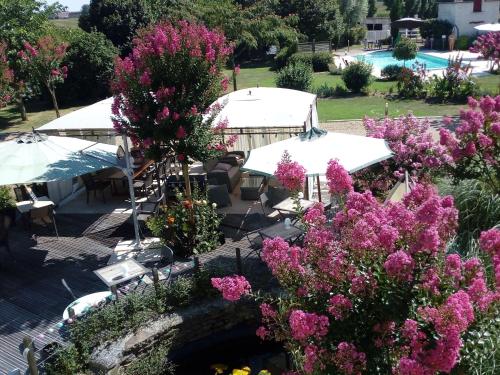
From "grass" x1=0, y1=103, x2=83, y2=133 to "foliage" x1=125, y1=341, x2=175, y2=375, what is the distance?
18.2 m

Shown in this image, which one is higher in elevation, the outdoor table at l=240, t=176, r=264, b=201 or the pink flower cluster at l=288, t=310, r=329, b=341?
the pink flower cluster at l=288, t=310, r=329, b=341

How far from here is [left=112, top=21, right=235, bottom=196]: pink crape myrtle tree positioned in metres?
8.85

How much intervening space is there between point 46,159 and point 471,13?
43.2m

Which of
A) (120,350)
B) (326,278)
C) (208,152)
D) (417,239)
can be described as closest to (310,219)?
(326,278)

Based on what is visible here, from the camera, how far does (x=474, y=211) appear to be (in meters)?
7.83

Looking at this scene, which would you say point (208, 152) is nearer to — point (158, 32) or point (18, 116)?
point (158, 32)

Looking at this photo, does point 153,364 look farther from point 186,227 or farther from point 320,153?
point 320,153

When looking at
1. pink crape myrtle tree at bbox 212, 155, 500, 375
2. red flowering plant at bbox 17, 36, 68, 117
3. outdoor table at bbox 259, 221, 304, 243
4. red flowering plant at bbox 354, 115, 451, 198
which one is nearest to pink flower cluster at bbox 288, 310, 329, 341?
pink crape myrtle tree at bbox 212, 155, 500, 375

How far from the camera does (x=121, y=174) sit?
1256 centimetres

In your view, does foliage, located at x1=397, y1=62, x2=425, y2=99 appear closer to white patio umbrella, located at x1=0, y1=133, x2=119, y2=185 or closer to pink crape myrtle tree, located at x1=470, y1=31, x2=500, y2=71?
pink crape myrtle tree, located at x1=470, y1=31, x2=500, y2=71

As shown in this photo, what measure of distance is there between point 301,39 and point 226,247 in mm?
34677

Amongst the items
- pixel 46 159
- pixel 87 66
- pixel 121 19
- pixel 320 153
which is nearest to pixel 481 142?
pixel 320 153

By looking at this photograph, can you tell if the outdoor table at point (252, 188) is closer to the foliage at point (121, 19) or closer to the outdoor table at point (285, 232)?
the outdoor table at point (285, 232)

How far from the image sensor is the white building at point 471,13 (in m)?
44.0
